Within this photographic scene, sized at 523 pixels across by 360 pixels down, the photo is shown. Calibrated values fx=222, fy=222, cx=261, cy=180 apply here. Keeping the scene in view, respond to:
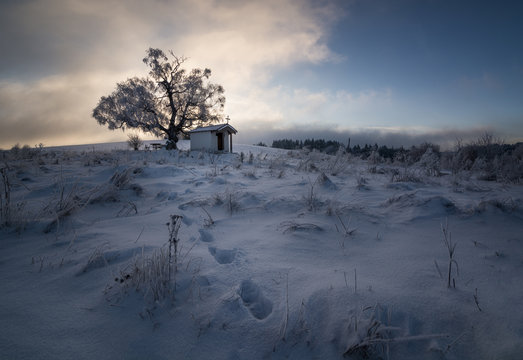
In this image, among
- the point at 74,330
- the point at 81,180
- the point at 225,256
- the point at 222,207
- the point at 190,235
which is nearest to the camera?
the point at 74,330

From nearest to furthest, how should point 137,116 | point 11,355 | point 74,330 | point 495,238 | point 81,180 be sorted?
point 11,355 → point 74,330 → point 495,238 → point 81,180 → point 137,116

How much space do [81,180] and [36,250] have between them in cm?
317

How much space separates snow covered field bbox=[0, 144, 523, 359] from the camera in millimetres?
1061

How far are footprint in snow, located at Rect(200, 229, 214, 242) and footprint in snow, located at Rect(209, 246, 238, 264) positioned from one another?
0.23 meters

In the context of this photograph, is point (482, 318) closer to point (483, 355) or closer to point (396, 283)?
point (483, 355)

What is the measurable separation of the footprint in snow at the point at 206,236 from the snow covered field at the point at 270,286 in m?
0.03

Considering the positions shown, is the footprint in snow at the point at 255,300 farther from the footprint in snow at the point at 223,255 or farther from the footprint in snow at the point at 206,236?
the footprint in snow at the point at 206,236

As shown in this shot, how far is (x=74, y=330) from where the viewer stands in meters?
1.11

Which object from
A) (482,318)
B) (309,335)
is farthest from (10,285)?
(482,318)

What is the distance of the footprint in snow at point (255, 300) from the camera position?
130cm

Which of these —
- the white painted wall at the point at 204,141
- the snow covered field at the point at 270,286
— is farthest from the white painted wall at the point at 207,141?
the snow covered field at the point at 270,286

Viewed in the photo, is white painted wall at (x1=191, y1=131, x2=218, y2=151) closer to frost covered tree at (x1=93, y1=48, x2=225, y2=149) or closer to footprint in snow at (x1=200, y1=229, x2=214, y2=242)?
frost covered tree at (x1=93, y1=48, x2=225, y2=149)

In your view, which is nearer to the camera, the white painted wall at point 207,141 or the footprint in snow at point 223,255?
the footprint in snow at point 223,255

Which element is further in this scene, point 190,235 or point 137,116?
point 137,116
